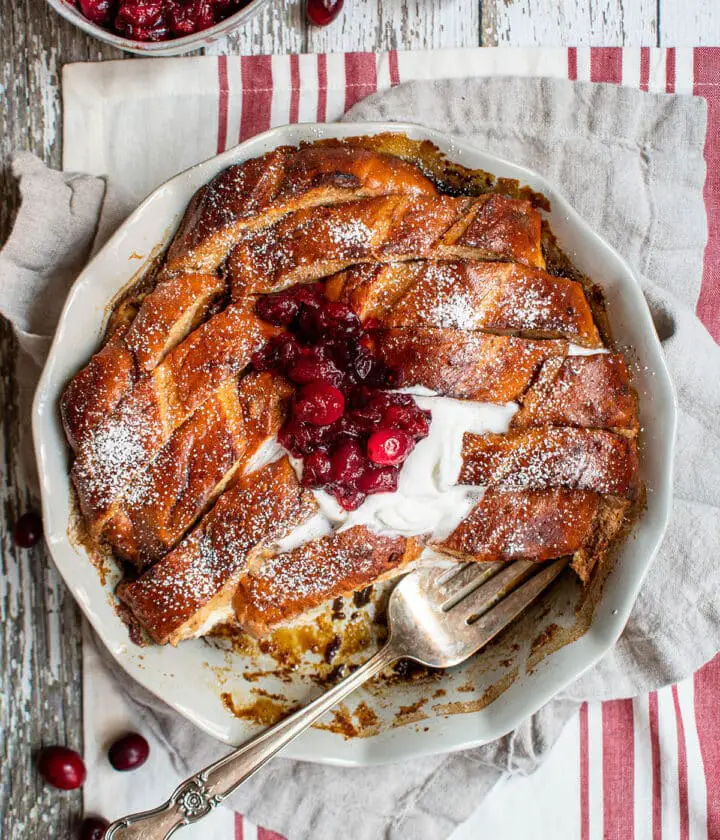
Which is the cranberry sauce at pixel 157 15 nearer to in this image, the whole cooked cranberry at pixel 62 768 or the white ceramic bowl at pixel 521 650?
the white ceramic bowl at pixel 521 650

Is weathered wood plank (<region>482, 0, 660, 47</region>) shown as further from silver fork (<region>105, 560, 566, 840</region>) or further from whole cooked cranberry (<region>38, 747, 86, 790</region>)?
whole cooked cranberry (<region>38, 747, 86, 790</region>)

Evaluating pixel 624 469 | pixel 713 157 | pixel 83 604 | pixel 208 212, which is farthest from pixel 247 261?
pixel 713 157

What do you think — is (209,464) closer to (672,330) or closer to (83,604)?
(83,604)

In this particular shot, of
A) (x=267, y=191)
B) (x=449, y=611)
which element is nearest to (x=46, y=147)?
(x=267, y=191)

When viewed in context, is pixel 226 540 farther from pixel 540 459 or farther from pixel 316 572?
pixel 540 459

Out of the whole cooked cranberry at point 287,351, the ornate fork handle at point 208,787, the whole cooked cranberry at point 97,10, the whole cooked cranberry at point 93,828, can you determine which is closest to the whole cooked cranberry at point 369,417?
the whole cooked cranberry at point 287,351

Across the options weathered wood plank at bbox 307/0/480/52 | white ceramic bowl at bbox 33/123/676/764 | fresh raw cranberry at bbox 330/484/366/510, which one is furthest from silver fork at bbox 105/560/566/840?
weathered wood plank at bbox 307/0/480/52
